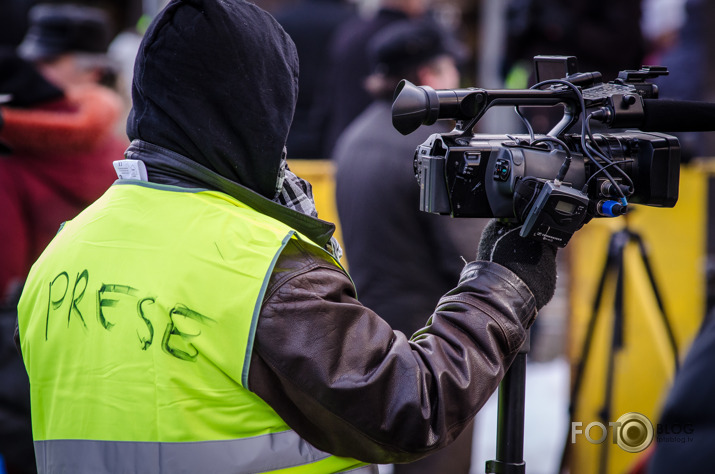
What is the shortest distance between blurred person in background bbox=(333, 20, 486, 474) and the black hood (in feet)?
5.09

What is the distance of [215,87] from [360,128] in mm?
1874

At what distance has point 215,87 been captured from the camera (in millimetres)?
1679

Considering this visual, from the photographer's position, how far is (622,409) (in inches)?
158

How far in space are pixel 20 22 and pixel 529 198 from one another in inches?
259

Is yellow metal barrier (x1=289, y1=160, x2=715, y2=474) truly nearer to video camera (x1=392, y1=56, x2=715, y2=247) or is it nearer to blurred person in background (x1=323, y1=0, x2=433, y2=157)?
blurred person in background (x1=323, y1=0, x2=433, y2=157)

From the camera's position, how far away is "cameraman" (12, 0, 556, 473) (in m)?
1.57

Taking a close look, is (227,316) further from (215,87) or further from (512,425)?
(512,425)

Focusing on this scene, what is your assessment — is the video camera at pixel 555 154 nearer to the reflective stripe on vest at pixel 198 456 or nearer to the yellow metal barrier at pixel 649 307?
the reflective stripe on vest at pixel 198 456

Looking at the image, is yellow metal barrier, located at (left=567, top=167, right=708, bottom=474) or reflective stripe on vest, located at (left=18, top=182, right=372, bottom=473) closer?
reflective stripe on vest, located at (left=18, top=182, right=372, bottom=473)

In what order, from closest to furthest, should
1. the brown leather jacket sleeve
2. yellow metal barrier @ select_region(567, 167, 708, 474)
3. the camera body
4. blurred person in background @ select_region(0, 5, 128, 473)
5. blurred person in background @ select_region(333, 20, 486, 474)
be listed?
the brown leather jacket sleeve < the camera body < blurred person in background @ select_region(333, 20, 486, 474) < blurred person in background @ select_region(0, 5, 128, 473) < yellow metal barrier @ select_region(567, 167, 708, 474)

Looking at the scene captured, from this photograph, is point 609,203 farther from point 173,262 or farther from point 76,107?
point 76,107

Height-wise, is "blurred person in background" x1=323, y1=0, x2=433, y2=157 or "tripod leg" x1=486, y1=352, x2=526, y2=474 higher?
"blurred person in background" x1=323, y1=0, x2=433, y2=157

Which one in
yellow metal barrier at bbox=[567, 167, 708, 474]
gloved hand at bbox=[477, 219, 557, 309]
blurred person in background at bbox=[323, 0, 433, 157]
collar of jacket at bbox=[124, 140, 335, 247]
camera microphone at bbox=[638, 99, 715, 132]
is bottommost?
yellow metal barrier at bbox=[567, 167, 708, 474]

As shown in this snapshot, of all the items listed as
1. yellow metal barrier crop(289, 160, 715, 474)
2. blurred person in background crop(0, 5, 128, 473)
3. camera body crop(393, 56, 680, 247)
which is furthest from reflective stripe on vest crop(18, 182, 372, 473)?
yellow metal barrier crop(289, 160, 715, 474)
